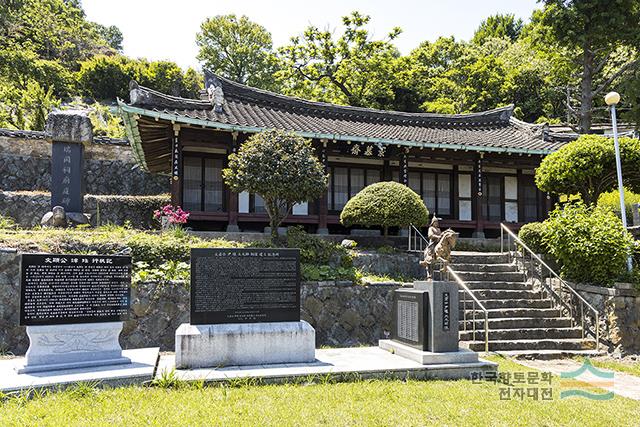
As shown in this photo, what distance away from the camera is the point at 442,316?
8.62 metres

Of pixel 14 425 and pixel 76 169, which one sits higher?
pixel 76 169

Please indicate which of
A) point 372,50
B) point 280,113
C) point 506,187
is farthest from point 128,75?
point 506,187

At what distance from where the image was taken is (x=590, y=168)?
14.0m

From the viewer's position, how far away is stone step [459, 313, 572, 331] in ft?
37.3

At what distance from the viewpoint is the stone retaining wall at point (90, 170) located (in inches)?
969

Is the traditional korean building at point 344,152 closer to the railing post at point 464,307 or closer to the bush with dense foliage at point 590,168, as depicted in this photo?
the bush with dense foliage at point 590,168

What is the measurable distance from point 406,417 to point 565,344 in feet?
22.3

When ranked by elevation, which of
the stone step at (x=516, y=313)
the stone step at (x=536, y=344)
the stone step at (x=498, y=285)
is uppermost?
the stone step at (x=498, y=285)

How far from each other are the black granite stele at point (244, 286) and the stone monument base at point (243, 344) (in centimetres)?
17

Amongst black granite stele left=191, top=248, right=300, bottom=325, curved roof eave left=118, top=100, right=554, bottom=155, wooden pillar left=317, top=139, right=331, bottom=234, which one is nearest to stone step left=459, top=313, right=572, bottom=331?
black granite stele left=191, top=248, right=300, bottom=325

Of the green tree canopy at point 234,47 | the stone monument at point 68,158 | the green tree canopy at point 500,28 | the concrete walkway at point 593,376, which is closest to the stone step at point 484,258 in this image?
the concrete walkway at point 593,376

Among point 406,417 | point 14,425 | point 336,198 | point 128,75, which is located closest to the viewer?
point 14,425

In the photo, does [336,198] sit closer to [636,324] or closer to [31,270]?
[636,324]
